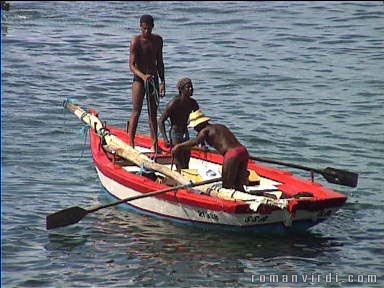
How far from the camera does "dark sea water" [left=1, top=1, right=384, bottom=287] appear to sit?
53.5 ft

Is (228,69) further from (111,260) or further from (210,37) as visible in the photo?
(111,260)

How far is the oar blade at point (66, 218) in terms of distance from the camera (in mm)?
16953

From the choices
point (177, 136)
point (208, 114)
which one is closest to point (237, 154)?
point (177, 136)

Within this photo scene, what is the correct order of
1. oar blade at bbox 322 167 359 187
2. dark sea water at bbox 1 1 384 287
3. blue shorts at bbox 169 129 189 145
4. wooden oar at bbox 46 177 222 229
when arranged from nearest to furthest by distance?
1. dark sea water at bbox 1 1 384 287
2. wooden oar at bbox 46 177 222 229
3. oar blade at bbox 322 167 359 187
4. blue shorts at bbox 169 129 189 145

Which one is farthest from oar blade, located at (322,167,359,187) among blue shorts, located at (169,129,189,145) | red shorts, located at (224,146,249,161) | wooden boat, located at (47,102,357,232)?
blue shorts, located at (169,129,189,145)

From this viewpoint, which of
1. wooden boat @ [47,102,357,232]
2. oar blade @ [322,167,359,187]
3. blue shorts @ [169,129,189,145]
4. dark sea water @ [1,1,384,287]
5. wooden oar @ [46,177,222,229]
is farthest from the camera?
blue shorts @ [169,129,189,145]

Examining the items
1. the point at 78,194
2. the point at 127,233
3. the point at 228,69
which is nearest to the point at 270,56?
the point at 228,69

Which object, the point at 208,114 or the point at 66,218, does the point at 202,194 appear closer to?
the point at 66,218

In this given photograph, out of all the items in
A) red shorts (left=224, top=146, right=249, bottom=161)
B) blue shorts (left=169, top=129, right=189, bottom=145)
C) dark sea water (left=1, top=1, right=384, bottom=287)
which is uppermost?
red shorts (left=224, top=146, right=249, bottom=161)

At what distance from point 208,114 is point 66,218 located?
31.7ft

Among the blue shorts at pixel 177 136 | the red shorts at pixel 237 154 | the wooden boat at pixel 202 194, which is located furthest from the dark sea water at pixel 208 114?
the blue shorts at pixel 177 136

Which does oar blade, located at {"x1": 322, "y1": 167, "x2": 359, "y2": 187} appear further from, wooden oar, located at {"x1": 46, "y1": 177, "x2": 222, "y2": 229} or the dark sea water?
wooden oar, located at {"x1": 46, "y1": 177, "x2": 222, "y2": 229}

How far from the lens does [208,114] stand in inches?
1032

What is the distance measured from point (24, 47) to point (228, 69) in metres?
6.03
